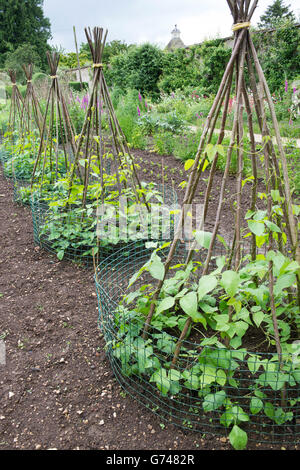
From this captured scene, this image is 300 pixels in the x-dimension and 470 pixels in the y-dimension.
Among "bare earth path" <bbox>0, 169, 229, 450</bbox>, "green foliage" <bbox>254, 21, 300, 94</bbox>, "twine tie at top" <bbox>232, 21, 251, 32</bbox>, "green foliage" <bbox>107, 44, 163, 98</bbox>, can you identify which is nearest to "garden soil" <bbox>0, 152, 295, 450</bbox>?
"bare earth path" <bbox>0, 169, 229, 450</bbox>

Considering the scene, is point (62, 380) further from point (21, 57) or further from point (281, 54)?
point (21, 57)

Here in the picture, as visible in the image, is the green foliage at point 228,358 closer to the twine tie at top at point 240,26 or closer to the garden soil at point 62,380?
the garden soil at point 62,380

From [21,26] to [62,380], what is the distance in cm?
3517

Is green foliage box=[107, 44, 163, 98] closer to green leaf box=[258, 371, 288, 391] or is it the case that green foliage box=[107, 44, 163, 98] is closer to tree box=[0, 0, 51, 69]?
green leaf box=[258, 371, 288, 391]

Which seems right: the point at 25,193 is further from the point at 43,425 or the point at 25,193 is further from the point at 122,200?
the point at 43,425

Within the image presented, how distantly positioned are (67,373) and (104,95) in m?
2.34

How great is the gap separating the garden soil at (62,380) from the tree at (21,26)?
97.2 feet

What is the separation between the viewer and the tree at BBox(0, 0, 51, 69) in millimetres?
28375

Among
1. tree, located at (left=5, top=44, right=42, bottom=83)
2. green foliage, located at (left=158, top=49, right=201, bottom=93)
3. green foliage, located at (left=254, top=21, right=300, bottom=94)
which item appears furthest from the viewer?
tree, located at (left=5, top=44, right=42, bottom=83)

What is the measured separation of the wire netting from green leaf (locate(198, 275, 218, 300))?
9.5 inches

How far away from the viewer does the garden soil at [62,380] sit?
1.59 meters
